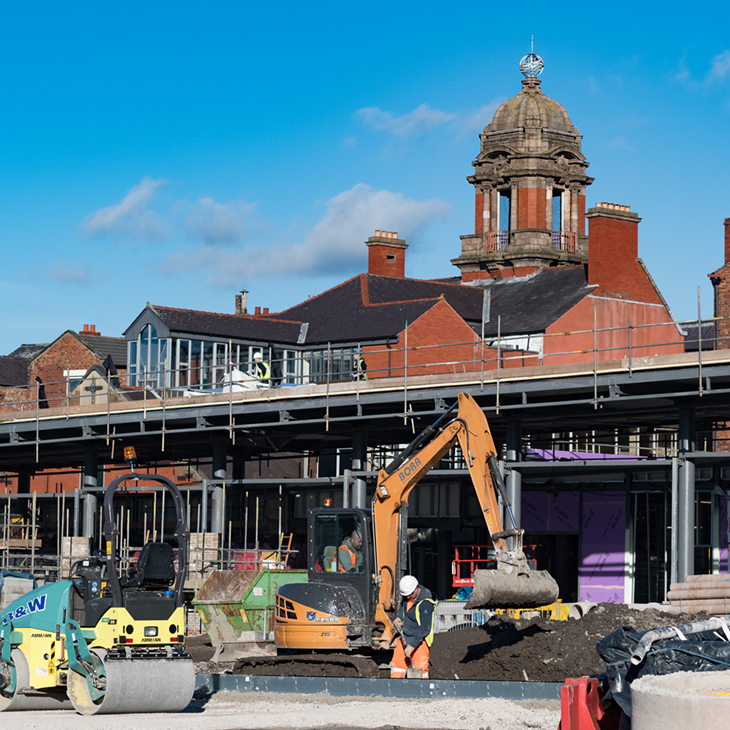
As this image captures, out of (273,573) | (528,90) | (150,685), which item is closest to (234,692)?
(150,685)

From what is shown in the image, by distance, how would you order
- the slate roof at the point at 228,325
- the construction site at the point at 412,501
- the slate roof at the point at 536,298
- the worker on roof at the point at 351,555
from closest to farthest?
the construction site at the point at 412,501
the worker on roof at the point at 351,555
the slate roof at the point at 228,325
the slate roof at the point at 536,298

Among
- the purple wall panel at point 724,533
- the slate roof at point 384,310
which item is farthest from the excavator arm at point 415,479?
the slate roof at point 384,310

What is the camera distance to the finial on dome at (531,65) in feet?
220

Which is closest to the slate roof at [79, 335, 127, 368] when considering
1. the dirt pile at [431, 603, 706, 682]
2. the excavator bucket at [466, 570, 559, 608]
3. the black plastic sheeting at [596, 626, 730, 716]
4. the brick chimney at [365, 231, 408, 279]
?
the brick chimney at [365, 231, 408, 279]

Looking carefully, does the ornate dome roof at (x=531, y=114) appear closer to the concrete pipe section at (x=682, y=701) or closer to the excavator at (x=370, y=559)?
the excavator at (x=370, y=559)

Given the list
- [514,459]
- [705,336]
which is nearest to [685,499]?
[514,459]

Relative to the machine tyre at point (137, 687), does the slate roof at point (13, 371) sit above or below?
above

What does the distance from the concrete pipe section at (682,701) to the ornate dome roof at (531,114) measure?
5533 cm

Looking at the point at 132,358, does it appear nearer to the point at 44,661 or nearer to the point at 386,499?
the point at 386,499

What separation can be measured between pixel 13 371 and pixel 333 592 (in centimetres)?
5147

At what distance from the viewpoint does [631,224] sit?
49719 millimetres

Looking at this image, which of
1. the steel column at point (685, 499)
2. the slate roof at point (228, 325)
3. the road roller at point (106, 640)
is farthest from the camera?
the slate roof at point (228, 325)

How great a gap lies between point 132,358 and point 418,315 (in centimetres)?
1160

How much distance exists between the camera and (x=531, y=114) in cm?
6316
